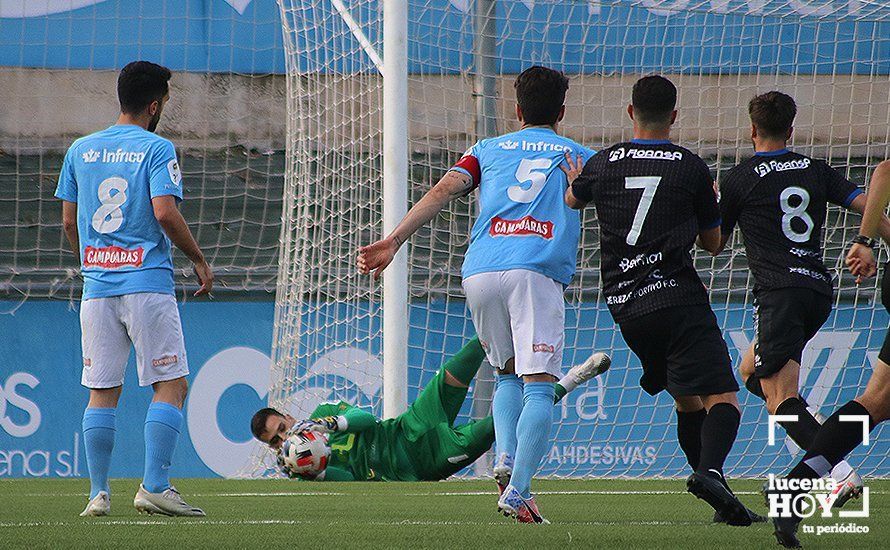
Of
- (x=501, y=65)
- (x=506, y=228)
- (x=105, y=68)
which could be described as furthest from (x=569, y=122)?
(x=506, y=228)

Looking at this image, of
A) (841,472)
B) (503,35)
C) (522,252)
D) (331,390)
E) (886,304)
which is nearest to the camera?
(886,304)

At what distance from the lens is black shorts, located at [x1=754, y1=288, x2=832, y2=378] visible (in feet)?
17.2

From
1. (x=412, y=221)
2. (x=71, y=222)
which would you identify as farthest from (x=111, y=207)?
(x=412, y=221)

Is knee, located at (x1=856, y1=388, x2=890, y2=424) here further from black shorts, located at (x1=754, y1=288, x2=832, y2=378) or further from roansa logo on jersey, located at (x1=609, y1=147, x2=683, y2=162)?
black shorts, located at (x1=754, y1=288, x2=832, y2=378)

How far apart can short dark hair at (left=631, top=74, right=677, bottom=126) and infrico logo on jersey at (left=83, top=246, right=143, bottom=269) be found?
196 centimetres

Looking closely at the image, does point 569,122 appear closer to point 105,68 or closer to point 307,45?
point 307,45

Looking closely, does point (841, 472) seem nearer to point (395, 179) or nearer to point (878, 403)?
point (878, 403)

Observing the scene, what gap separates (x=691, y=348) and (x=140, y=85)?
2.32m

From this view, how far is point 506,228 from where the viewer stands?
476 cm

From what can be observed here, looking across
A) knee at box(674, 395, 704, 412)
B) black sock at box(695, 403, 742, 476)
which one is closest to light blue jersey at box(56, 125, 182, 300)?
knee at box(674, 395, 704, 412)

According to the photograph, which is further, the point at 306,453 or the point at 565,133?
the point at 565,133

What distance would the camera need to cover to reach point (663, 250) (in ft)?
14.4

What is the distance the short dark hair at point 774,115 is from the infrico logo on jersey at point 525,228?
3.52 ft

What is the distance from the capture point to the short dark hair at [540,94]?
477 centimetres
